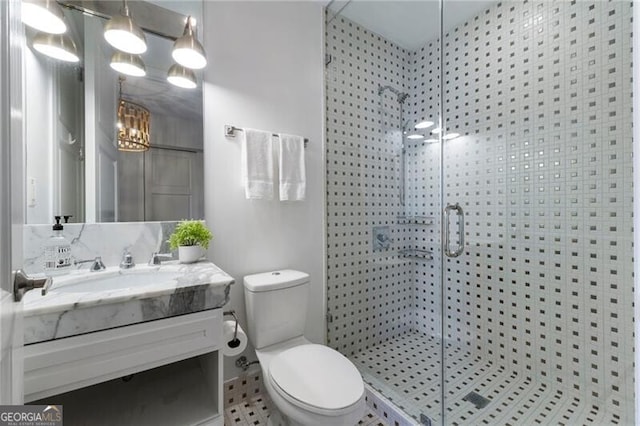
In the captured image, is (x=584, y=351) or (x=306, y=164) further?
(x=306, y=164)

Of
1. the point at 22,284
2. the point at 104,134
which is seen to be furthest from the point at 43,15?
the point at 22,284

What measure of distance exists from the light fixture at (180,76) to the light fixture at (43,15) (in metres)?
0.43

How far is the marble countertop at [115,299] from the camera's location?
0.78 metres

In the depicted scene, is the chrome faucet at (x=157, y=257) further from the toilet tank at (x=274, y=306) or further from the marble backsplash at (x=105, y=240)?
the toilet tank at (x=274, y=306)

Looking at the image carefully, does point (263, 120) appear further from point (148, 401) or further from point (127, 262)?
point (148, 401)

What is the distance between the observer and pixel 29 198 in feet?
3.59

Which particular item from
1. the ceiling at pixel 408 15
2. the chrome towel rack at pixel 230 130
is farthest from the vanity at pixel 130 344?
the ceiling at pixel 408 15

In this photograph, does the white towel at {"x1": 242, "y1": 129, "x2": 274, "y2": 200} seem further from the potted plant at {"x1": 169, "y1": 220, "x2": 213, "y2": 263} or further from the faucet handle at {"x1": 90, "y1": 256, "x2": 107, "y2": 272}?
the faucet handle at {"x1": 90, "y1": 256, "x2": 107, "y2": 272}

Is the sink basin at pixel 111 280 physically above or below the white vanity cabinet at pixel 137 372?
above

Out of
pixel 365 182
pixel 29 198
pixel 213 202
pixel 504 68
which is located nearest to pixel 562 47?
pixel 504 68

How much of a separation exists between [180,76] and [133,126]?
37 cm

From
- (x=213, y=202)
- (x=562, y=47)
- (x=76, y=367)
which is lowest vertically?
(x=76, y=367)

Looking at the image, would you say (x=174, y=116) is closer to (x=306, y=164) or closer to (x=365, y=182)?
(x=306, y=164)

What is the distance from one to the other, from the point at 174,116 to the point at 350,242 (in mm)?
1377
